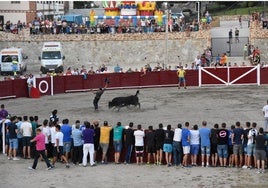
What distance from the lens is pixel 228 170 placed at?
21.4 m

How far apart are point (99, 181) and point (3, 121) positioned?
207 inches

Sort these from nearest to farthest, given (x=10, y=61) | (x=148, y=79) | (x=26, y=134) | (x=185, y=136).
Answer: (x=185, y=136) → (x=26, y=134) → (x=148, y=79) → (x=10, y=61)

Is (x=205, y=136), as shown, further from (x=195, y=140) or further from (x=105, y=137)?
Result: (x=105, y=137)

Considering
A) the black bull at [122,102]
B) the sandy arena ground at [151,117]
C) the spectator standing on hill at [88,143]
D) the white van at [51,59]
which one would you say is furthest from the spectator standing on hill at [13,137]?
the white van at [51,59]

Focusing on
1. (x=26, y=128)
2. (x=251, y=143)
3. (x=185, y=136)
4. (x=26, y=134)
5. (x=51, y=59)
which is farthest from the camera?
(x=51, y=59)

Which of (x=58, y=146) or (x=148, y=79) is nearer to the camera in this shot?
(x=58, y=146)

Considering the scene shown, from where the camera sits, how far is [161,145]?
21938 mm

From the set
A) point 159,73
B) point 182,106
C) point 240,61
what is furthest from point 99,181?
point 240,61

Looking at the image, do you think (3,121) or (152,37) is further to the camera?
(152,37)

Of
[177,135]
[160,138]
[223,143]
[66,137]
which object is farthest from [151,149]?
[66,137]

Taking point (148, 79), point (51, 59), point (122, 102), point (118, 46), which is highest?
point (118, 46)

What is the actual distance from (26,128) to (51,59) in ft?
86.4

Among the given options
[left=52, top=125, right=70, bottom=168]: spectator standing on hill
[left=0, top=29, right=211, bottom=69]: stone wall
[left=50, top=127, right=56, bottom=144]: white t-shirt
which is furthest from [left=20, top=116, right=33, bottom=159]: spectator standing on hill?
[left=0, top=29, right=211, bottom=69]: stone wall

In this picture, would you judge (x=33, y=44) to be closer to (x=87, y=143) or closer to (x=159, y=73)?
(x=159, y=73)
